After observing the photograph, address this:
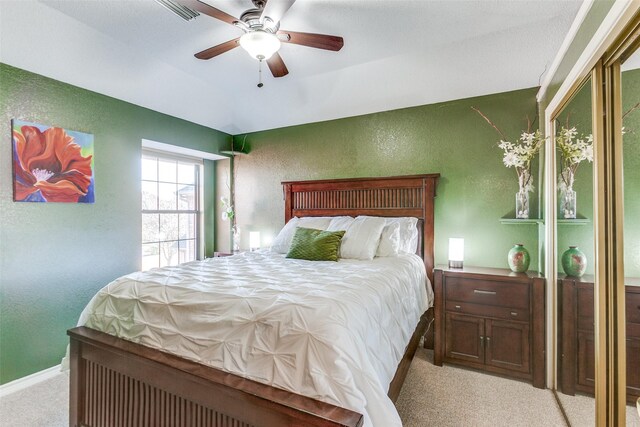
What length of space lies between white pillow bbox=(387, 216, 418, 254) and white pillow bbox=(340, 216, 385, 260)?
0.21 metres

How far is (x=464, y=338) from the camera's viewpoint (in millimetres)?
2629

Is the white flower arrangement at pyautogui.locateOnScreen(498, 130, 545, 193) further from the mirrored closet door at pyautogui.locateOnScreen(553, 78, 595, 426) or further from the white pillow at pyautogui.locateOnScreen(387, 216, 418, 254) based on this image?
the white pillow at pyautogui.locateOnScreen(387, 216, 418, 254)

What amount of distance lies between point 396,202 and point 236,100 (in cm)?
241

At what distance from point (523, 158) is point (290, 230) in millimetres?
2324

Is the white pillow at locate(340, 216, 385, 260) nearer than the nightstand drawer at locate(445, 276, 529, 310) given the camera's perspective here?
No

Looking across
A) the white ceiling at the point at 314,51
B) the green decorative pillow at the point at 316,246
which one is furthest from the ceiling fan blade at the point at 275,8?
the green decorative pillow at the point at 316,246

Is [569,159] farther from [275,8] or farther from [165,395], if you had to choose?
[165,395]

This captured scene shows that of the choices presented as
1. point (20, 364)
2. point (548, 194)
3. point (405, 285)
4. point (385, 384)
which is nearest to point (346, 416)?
point (385, 384)

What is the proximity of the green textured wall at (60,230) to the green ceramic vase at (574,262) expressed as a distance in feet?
12.8

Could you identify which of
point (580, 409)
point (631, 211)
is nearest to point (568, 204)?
point (631, 211)

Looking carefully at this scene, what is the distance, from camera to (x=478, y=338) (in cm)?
257

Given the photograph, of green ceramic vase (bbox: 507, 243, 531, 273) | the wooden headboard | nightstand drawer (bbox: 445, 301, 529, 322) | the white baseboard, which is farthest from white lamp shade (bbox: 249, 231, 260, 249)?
green ceramic vase (bbox: 507, 243, 531, 273)

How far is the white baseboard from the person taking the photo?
2.38 meters

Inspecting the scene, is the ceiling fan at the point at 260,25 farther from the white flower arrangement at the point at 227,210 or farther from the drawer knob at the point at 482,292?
the white flower arrangement at the point at 227,210
